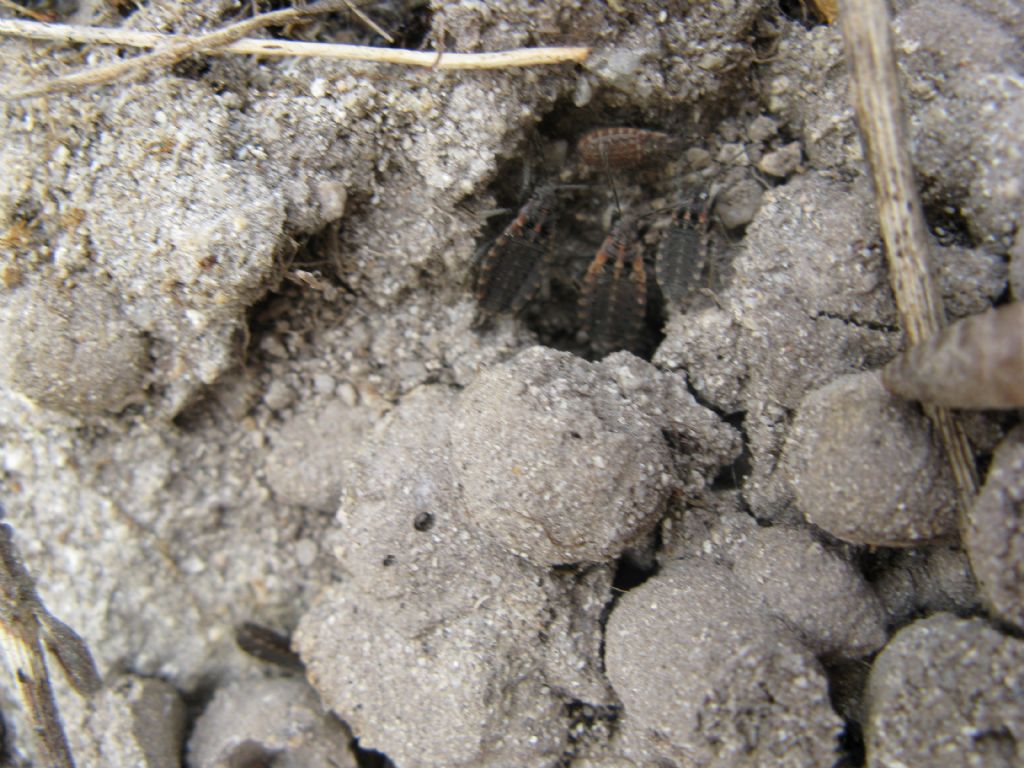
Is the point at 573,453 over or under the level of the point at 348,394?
over

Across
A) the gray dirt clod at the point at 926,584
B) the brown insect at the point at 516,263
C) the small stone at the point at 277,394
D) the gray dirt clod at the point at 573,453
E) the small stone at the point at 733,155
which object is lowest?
the gray dirt clod at the point at 926,584

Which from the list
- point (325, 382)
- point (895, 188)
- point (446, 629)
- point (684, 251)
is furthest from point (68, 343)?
point (895, 188)

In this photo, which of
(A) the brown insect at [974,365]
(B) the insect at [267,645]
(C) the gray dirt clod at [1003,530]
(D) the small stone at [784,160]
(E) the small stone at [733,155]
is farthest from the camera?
(B) the insect at [267,645]

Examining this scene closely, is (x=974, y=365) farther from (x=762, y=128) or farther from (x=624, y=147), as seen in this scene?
(x=624, y=147)

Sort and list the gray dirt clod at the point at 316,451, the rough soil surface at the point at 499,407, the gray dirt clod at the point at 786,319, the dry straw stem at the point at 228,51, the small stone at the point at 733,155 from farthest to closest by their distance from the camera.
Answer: the gray dirt clod at the point at 316,451 < the small stone at the point at 733,155 < the dry straw stem at the point at 228,51 < the gray dirt clod at the point at 786,319 < the rough soil surface at the point at 499,407

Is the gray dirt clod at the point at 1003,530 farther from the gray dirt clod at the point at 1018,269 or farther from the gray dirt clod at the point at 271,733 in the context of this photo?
the gray dirt clod at the point at 271,733

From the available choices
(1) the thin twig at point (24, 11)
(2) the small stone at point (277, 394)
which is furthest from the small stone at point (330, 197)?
(1) the thin twig at point (24, 11)
